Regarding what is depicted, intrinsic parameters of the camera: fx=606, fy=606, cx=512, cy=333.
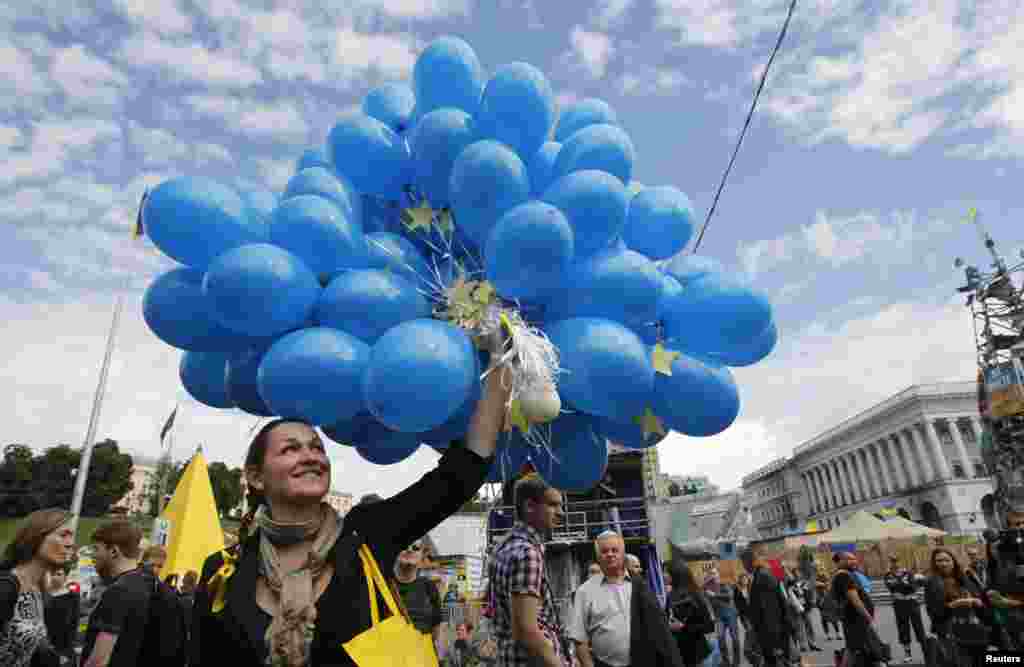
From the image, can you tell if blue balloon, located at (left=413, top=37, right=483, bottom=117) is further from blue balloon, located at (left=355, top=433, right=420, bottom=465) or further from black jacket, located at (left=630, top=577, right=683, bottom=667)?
black jacket, located at (left=630, top=577, right=683, bottom=667)

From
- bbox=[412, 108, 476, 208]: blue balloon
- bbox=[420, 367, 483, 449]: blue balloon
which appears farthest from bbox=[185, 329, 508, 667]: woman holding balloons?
bbox=[412, 108, 476, 208]: blue balloon

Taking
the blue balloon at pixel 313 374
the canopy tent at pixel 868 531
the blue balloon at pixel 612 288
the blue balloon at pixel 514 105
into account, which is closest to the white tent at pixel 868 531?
the canopy tent at pixel 868 531

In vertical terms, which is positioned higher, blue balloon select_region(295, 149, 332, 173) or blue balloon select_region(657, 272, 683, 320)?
blue balloon select_region(295, 149, 332, 173)

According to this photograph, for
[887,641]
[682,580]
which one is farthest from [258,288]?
[887,641]

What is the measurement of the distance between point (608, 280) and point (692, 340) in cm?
61

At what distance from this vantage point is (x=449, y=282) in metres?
2.91

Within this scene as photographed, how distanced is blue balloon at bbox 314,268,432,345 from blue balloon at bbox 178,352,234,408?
0.85 meters

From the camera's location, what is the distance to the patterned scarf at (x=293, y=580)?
124cm

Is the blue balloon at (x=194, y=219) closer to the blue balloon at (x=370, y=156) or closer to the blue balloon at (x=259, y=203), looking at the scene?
the blue balloon at (x=259, y=203)

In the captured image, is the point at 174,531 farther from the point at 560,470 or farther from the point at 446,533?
the point at 446,533

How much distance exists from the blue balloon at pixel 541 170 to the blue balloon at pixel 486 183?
0.33 metres

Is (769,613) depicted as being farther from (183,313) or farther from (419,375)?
(183,313)

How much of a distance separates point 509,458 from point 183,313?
173 centimetres

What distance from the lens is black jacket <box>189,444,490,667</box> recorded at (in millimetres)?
1296
